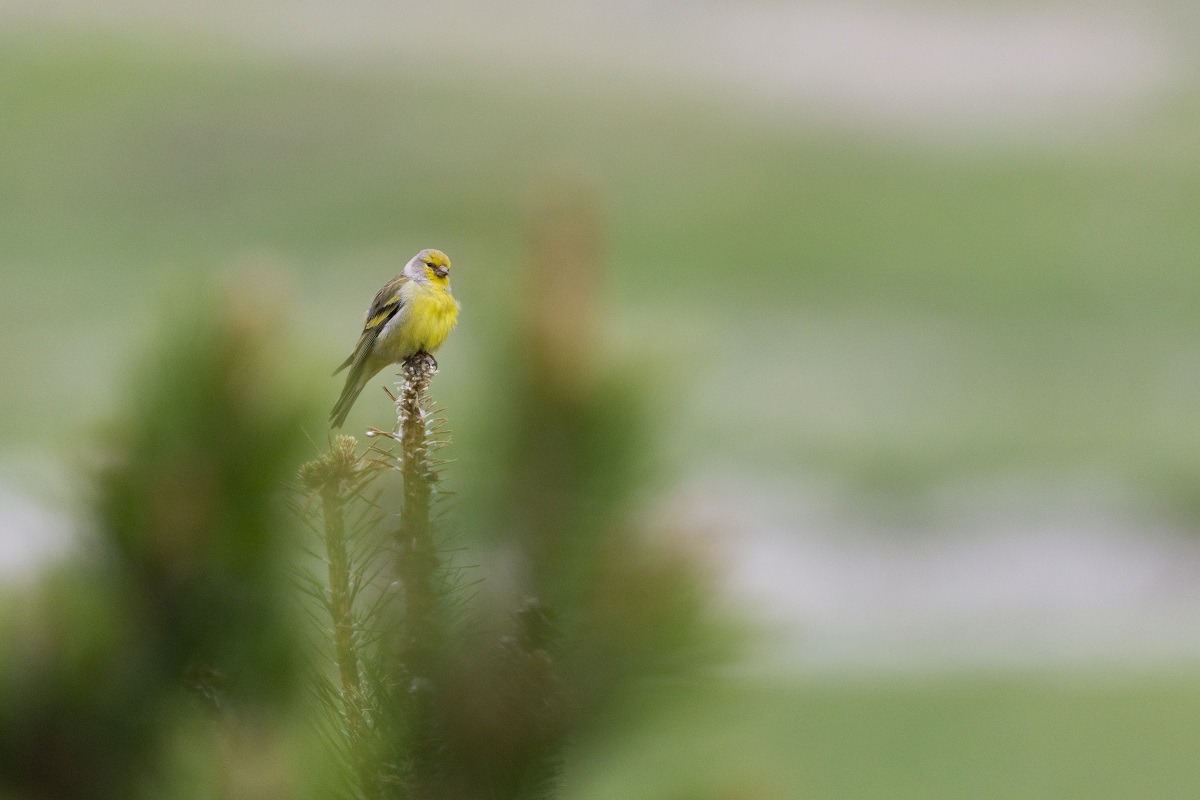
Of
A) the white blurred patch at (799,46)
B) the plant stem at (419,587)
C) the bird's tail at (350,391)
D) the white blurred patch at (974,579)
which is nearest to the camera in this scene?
the plant stem at (419,587)

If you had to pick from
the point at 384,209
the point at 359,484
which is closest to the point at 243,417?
the point at 359,484

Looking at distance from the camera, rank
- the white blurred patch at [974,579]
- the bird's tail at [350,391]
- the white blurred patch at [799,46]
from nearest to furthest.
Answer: the bird's tail at [350,391] < the white blurred patch at [974,579] < the white blurred patch at [799,46]

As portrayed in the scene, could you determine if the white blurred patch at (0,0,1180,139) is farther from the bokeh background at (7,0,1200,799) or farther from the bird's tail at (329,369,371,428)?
the bird's tail at (329,369,371,428)

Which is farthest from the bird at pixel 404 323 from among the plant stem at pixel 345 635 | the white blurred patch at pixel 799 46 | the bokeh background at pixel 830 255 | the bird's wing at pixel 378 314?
the white blurred patch at pixel 799 46

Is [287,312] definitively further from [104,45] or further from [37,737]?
[104,45]

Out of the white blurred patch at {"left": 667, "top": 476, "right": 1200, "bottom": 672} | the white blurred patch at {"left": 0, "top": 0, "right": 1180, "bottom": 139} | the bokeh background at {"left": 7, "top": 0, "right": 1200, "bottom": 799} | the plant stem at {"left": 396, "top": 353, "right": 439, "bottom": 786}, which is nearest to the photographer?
the plant stem at {"left": 396, "top": 353, "right": 439, "bottom": 786}

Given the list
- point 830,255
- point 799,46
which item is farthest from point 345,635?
point 799,46

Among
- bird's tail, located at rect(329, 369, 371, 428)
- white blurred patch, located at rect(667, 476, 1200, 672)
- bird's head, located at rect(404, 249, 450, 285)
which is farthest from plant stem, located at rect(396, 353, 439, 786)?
white blurred patch, located at rect(667, 476, 1200, 672)

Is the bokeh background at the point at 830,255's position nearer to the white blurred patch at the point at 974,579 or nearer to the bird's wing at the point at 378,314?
the white blurred patch at the point at 974,579
